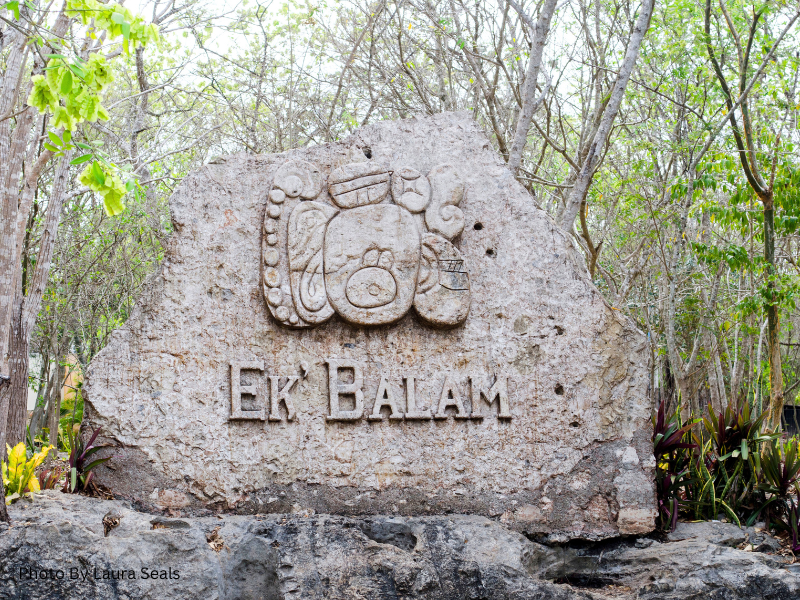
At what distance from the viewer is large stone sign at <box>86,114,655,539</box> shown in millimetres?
4180

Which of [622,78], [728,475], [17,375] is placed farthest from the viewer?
[17,375]

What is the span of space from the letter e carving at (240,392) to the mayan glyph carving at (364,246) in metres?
0.34

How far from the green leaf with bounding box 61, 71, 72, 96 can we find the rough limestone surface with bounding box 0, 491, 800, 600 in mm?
1918

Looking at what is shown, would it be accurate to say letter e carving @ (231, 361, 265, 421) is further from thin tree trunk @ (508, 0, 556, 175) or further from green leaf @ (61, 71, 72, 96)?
thin tree trunk @ (508, 0, 556, 175)

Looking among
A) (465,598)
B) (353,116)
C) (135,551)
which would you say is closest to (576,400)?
(465,598)

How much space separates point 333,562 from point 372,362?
113cm

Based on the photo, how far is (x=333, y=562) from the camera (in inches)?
148

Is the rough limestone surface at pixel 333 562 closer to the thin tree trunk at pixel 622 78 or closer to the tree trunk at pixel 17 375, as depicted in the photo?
the tree trunk at pixel 17 375

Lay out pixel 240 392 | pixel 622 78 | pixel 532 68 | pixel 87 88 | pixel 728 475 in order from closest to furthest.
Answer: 1. pixel 87 88
2. pixel 240 392
3. pixel 728 475
4. pixel 622 78
5. pixel 532 68

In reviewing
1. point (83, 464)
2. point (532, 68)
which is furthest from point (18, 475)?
point (532, 68)

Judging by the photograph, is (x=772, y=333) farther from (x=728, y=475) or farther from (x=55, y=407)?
(x=55, y=407)

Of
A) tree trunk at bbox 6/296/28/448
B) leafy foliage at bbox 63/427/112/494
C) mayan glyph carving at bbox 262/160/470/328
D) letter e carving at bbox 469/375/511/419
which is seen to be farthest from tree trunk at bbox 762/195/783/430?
tree trunk at bbox 6/296/28/448

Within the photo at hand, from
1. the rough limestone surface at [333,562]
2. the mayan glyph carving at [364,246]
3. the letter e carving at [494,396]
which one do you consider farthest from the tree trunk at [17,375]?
the letter e carving at [494,396]

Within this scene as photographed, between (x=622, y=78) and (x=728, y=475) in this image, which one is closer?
(x=728, y=475)
